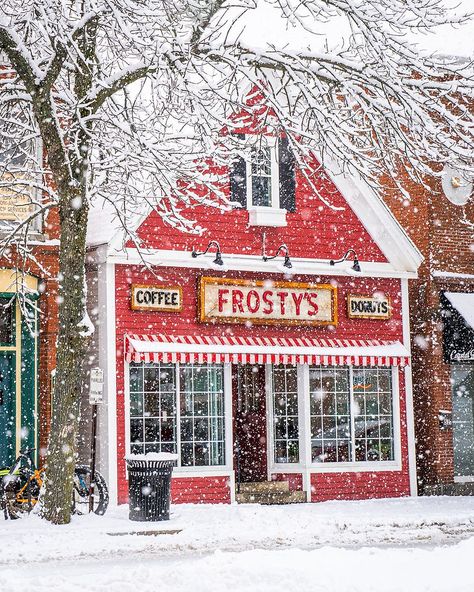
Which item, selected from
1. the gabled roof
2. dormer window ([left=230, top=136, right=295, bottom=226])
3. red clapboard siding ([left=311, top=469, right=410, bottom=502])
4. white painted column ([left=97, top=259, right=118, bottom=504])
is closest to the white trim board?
the gabled roof

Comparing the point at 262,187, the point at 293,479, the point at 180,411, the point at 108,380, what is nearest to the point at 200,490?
the point at 180,411

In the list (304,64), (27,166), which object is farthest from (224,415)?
(304,64)

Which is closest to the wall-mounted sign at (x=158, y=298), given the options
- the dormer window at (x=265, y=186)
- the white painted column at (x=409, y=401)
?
the dormer window at (x=265, y=186)

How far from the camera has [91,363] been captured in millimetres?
18953

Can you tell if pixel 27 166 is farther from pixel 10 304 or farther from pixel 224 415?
pixel 224 415

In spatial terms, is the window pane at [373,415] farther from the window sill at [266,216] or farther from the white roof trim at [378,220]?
the window sill at [266,216]

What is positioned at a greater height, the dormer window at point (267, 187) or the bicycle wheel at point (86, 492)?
the dormer window at point (267, 187)

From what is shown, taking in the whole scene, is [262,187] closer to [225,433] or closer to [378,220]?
[378,220]

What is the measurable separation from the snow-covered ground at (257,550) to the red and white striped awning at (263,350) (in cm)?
259

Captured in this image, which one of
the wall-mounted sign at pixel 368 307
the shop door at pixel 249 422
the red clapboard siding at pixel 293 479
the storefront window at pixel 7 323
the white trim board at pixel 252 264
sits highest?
the white trim board at pixel 252 264

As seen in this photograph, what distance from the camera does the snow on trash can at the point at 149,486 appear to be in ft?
50.8

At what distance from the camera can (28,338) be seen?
1805cm

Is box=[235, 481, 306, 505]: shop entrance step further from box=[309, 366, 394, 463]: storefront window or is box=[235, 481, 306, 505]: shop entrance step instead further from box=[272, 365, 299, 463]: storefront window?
box=[309, 366, 394, 463]: storefront window

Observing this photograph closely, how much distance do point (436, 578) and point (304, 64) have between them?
8326 mm
